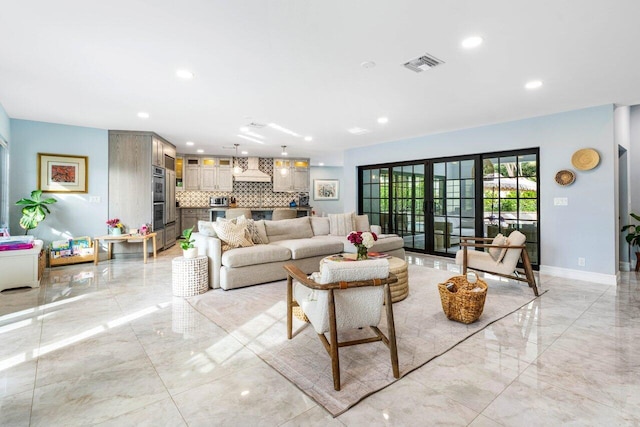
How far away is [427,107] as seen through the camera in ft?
14.7

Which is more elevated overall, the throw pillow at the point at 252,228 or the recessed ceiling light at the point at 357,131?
the recessed ceiling light at the point at 357,131

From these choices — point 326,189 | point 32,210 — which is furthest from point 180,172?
point 326,189

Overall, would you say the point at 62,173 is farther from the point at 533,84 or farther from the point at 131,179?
the point at 533,84

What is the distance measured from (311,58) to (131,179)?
4.86m

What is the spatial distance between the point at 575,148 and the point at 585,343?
10.7 feet

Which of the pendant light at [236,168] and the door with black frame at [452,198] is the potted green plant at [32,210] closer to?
the pendant light at [236,168]

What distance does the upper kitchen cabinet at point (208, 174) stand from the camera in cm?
922

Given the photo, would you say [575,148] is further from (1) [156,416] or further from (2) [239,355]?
(1) [156,416]

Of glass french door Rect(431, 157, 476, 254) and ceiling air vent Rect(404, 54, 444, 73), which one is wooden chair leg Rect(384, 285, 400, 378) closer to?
ceiling air vent Rect(404, 54, 444, 73)

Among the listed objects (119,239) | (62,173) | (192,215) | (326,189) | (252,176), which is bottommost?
(119,239)

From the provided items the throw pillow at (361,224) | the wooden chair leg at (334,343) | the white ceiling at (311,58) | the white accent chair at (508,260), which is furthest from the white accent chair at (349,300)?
the throw pillow at (361,224)

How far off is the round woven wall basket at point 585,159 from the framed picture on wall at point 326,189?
868 centimetres

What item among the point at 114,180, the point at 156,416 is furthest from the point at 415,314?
the point at 114,180

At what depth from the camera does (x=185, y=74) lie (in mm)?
3314
